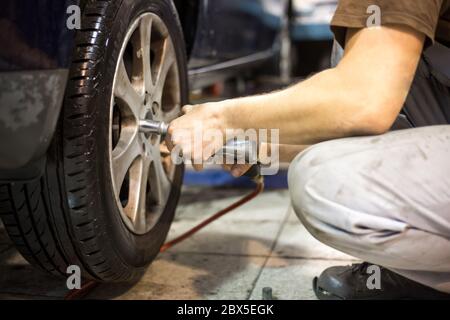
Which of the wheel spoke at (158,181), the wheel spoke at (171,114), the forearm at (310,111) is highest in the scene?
the forearm at (310,111)

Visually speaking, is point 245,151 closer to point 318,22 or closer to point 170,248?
point 170,248

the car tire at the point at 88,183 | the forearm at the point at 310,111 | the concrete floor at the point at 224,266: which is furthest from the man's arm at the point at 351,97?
the concrete floor at the point at 224,266

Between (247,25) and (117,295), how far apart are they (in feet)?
4.96

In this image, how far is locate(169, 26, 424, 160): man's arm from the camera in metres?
0.94

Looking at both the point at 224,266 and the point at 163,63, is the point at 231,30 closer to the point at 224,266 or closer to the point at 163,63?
the point at 163,63

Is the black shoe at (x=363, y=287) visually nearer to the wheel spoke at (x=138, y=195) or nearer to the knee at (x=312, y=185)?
the knee at (x=312, y=185)

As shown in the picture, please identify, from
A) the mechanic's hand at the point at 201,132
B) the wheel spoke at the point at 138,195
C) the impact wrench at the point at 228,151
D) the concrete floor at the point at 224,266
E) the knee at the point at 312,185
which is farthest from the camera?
the concrete floor at the point at 224,266

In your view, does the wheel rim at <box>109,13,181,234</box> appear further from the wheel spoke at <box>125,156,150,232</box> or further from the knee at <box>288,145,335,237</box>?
the knee at <box>288,145,335,237</box>

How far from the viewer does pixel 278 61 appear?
3.77m

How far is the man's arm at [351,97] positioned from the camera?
939mm

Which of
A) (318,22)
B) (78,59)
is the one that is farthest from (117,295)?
(318,22)

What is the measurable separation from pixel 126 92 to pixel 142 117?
11 cm

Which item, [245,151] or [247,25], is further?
[247,25]

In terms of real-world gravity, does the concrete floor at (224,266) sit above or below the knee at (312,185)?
below
